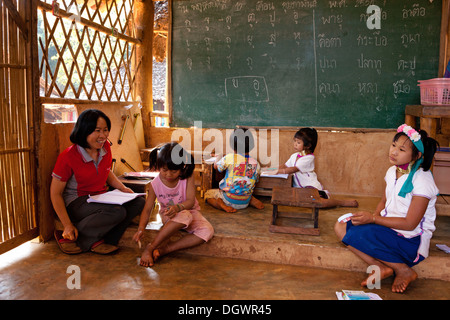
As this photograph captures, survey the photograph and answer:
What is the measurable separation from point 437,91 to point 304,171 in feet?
4.56

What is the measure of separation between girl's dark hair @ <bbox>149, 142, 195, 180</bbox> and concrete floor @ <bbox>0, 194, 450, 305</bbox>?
0.63 meters

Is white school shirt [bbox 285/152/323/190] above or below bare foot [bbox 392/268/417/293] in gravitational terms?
above

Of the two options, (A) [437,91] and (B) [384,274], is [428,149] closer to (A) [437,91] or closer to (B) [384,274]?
(B) [384,274]

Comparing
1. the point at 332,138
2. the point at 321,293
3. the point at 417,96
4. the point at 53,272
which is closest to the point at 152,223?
the point at 53,272

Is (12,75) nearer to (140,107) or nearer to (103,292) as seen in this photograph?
(103,292)

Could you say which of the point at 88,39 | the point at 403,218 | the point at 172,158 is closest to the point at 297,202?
the point at 403,218

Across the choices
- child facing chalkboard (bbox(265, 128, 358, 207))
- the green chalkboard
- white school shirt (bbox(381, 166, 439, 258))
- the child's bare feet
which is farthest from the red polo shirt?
white school shirt (bbox(381, 166, 439, 258))

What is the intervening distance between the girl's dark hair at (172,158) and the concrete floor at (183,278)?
626mm

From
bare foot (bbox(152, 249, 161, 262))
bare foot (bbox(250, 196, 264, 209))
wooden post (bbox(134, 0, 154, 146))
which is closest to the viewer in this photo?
bare foot (bbox(152, 249, 161, 262))

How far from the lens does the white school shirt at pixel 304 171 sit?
3.80m

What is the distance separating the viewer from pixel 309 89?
174 inches

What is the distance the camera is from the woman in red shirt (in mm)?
2779

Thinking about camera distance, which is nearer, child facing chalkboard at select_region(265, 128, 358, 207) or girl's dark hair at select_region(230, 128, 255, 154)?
girl's dark hair at select_region(230, 128, 255, 154)

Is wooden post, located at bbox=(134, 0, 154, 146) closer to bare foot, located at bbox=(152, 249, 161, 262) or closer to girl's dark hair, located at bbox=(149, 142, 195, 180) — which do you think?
girl's dark hair, located at bbox=(149, 142, 195, 180)
